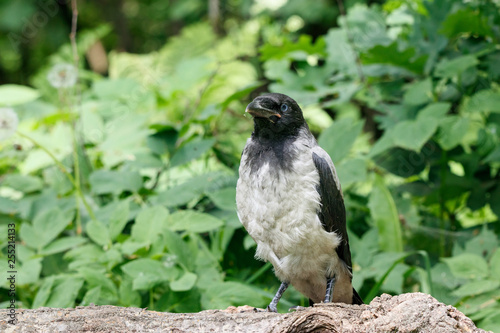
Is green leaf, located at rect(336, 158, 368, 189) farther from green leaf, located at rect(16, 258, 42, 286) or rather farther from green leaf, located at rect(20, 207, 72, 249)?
green leaf, located at rect(16, 258, 42, 286)

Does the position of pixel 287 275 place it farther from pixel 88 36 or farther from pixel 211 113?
pixel 88 36

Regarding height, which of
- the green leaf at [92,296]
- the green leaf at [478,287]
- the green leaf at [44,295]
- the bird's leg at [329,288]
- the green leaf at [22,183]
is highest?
the green leaf at [22,183]

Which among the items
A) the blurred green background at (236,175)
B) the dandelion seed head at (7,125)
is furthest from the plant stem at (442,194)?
the dandelion seed head at (7,125)

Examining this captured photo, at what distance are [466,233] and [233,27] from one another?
5.98 m

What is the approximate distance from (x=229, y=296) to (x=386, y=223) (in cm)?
154

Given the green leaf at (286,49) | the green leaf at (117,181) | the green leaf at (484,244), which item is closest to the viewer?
the green leaf at (484,244)

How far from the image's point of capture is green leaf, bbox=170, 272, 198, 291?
10.8ft

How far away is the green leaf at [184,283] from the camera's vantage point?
10.8 ft

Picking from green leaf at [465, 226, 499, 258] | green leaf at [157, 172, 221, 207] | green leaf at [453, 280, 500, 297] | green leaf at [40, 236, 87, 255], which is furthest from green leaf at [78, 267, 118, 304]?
green leaf at [465, 226, 499, 258]

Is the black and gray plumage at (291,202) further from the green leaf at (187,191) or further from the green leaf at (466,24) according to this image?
the green leaf at (466,24)

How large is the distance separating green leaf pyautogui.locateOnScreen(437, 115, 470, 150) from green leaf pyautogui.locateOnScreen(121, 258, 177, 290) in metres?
2.40

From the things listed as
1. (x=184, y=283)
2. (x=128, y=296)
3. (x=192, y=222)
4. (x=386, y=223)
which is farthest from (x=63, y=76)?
(x=386, y=223)

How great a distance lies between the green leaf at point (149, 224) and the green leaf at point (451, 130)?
89.9 inches

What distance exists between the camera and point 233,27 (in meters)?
9.33
